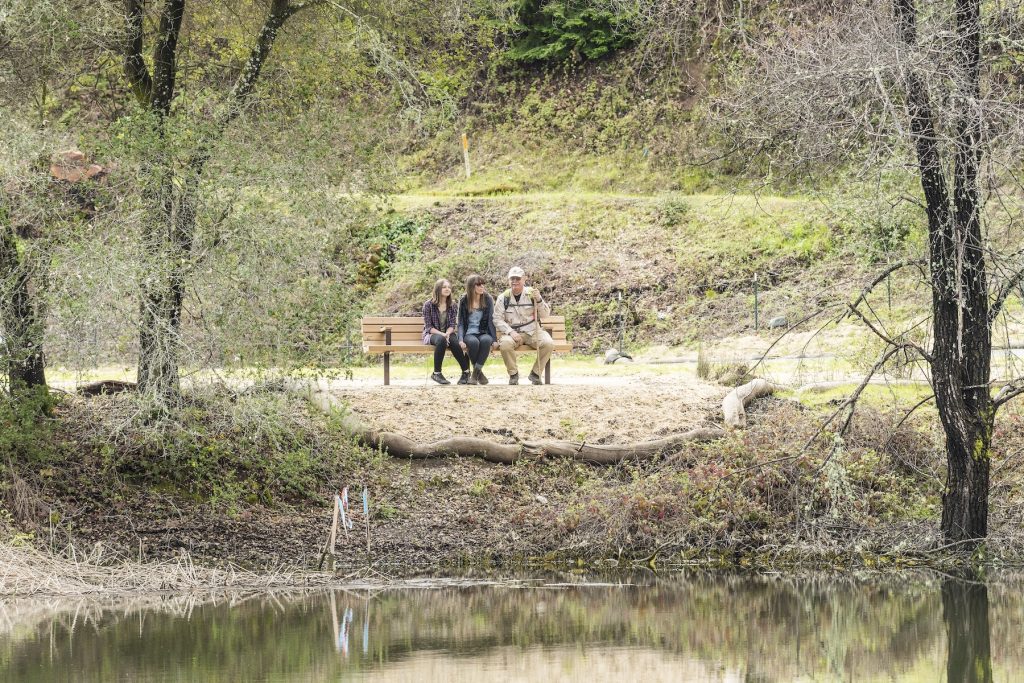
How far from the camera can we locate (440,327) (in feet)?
51.6

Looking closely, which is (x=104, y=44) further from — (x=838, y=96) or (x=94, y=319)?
(x=838, y=96)

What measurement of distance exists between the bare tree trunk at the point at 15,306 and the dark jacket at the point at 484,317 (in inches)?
190

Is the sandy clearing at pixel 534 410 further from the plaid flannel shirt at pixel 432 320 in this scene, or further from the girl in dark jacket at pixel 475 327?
the plaid flannel shirt at pixel 432 320

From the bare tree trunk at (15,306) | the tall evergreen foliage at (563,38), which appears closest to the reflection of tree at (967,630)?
the bare tree trunk at (15,306)

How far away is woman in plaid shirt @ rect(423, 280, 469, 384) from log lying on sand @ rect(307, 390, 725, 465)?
1.67m

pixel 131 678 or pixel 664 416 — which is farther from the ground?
pixel 664 416

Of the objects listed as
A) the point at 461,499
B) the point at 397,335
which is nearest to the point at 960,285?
the point at 461,499

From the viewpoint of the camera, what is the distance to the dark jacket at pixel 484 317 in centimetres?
1565

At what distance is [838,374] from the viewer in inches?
661

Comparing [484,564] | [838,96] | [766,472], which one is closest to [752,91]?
[838,96]

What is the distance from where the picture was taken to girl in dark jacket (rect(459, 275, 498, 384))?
51.2 feet

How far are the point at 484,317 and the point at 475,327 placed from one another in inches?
7.0

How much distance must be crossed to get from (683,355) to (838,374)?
455cm

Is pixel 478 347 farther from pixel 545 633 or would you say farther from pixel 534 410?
pixel 545 633
